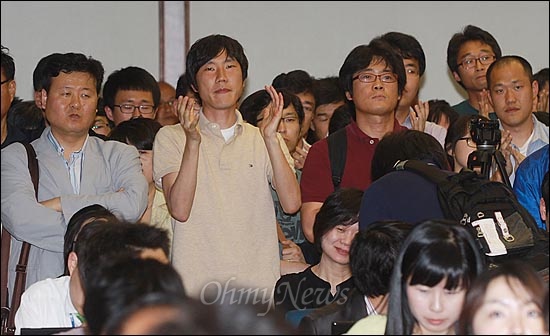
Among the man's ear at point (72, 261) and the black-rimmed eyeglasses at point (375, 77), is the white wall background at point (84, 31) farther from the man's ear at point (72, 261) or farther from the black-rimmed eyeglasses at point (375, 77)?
the man's ear at point (72, 261)

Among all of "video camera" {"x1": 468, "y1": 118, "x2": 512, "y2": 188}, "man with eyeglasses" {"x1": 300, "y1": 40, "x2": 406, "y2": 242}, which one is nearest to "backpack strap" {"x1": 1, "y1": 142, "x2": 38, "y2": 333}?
"man with eyeglasses" {"x1": 300, "y1": 40, "x2": 406, "y2": 242}

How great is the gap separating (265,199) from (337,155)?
14.1 inches

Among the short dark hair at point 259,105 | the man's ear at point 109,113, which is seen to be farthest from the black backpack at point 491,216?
the man's ear at point 109,113

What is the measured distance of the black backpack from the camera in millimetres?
2918

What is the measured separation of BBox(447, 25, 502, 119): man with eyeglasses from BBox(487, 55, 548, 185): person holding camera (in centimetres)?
39

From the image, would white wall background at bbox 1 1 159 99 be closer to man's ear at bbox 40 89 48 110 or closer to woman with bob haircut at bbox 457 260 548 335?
man's ear at bbox 40 89 48 110

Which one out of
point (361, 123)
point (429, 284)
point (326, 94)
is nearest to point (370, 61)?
point (361, 123)

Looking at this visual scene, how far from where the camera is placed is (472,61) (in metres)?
4.99

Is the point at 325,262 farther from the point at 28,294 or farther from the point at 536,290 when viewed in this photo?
the point at 536,290

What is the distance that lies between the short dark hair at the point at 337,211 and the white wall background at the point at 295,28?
2.51m

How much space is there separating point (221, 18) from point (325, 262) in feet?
9.39

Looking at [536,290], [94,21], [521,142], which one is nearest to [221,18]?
[94,21]

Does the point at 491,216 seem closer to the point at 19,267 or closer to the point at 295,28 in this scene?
the point at 19,267

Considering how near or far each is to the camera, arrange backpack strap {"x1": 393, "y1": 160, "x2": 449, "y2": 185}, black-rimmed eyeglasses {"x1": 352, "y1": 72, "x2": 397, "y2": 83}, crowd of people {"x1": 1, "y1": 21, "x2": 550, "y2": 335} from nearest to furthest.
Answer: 1. crowd of people {"x1": 1, "y1": 21, "x2": 550, "y2": 335}
2. backpack strap {"x1": 393, "y1": 160, "x2": 449, "y2": 185}
3. black-rimmed eyeglasses {"x1": 352, "y1": 72, "x2": 397, "y2": 83}
